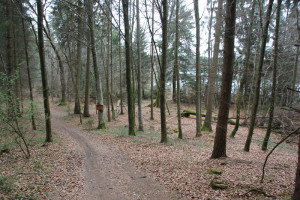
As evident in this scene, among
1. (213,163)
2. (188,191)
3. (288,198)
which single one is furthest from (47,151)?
(288,198)

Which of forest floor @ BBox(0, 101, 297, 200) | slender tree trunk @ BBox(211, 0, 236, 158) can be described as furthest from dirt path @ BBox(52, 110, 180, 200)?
slender tree trunk @ BBox(211, 0, 236, 158)

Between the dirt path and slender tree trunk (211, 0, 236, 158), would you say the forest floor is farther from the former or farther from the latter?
slender tree trunk (211, 0, 236, 158)

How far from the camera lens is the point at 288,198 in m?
3.74

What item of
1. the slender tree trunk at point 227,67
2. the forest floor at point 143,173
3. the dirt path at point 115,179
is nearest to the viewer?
the forest floor at point 143,173

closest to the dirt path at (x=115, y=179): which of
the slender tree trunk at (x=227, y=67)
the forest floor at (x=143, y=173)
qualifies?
the forest floor at (x=143, y=173)

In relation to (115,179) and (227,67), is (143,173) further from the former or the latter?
(227,67)

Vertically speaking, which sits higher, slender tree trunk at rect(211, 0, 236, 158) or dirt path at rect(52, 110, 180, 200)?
slender tree trunk at rect(211, 0, 236, 158)

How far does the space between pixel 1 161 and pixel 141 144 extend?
6225 millimetres

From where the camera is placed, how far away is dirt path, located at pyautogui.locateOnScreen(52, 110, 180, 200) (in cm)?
502

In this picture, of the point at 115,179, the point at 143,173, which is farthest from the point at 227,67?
the point at 115,179

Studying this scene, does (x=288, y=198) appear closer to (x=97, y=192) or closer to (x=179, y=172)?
(x=179, y=172)

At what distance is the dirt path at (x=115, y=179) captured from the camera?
5.02 metres

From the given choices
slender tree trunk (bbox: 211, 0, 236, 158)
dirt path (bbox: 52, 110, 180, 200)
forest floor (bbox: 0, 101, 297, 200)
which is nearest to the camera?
forest floor (bbox: 0, 101, 297, 200)

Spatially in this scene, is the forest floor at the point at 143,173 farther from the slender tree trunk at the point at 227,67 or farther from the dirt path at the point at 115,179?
the slender tree trunk at the point at 227,67
